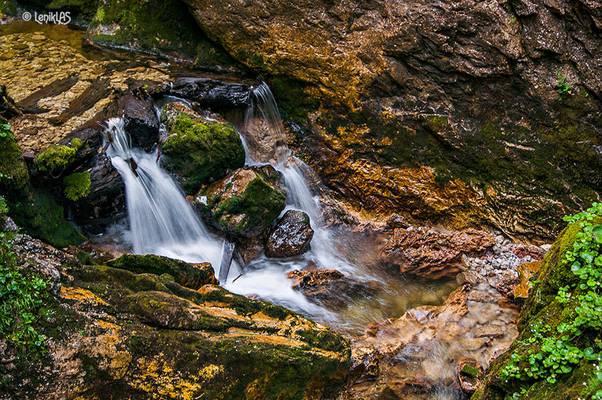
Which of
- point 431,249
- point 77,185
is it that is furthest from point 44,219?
point 431,249

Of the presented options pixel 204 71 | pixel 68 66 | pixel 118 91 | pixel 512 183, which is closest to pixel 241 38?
pixel 204 71

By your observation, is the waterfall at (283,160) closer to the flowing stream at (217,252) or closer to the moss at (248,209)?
the flowing stream at (217,252)

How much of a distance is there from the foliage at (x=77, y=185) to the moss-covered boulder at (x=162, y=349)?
83.8 inches

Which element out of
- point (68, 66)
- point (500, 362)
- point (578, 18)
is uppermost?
point (578, 18)

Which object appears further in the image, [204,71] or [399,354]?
[204,71]

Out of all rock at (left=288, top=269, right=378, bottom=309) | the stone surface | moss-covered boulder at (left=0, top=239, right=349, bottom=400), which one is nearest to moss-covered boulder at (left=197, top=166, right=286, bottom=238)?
rock at (left=288, top=269, right=378, bottom=309)

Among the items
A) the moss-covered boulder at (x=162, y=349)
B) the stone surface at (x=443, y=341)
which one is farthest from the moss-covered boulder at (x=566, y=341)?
the moss-covered boulder at (x=162, y=349)

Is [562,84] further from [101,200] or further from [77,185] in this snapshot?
[77,185]

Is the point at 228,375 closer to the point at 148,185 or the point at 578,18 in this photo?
the point at 148,185

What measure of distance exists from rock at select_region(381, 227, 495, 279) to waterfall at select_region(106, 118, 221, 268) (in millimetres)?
2626

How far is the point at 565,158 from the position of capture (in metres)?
7.28

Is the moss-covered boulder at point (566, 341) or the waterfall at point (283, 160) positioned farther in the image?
the waterfall at point (283, 160)

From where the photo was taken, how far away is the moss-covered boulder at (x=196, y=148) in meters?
6.84

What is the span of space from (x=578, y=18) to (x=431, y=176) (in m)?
2.90
